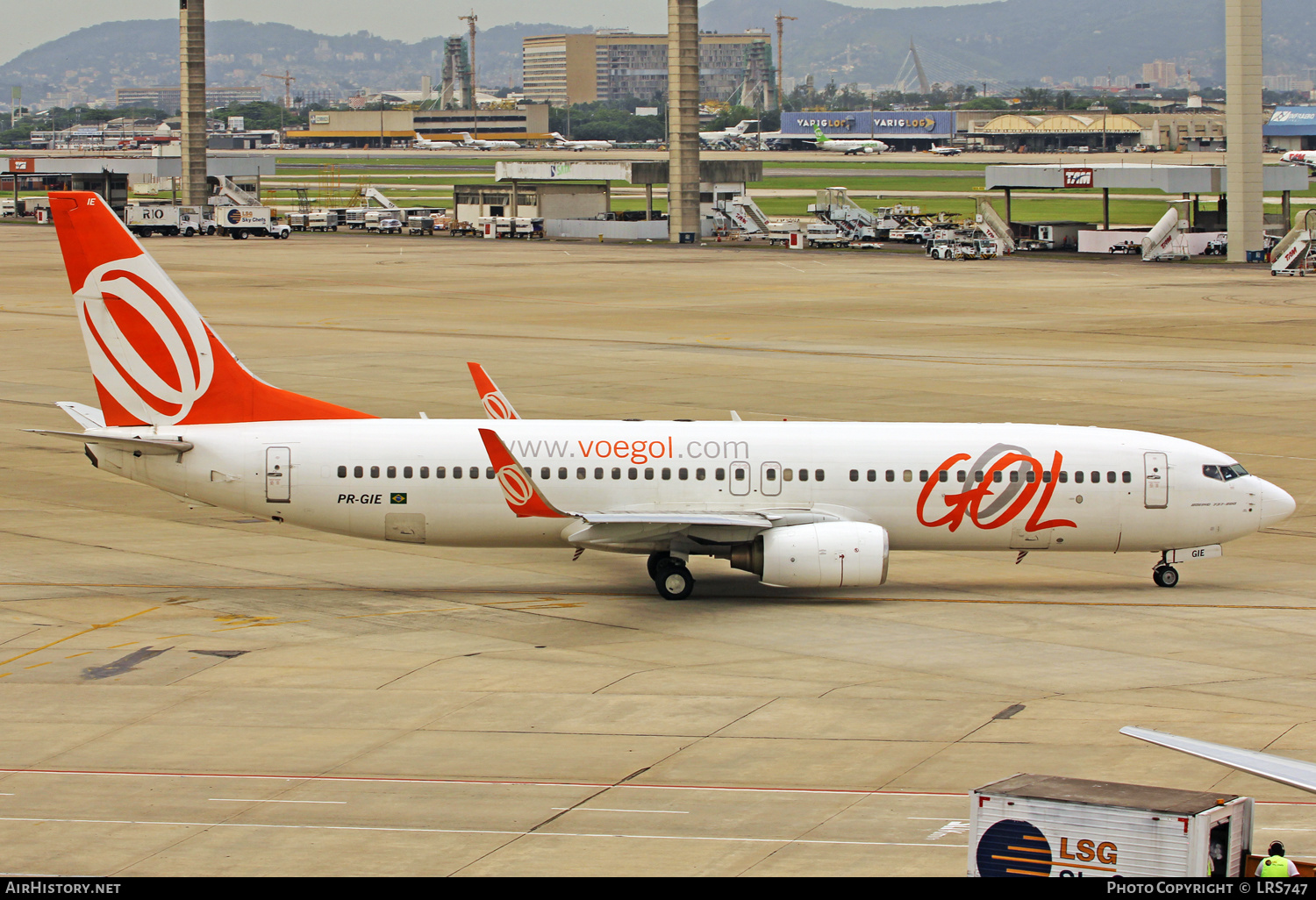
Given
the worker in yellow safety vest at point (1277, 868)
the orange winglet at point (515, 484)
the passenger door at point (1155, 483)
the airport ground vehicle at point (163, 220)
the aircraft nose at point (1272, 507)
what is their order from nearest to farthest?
the worker in yellow safety vest at point (1277, 868), the orange winglet at point (515, 484), the passenger door at point (1155, 483), the aircraft nose at point (1272, 507), the airport ground vehicle at point (163, 220)

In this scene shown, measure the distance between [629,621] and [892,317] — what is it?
207 feet

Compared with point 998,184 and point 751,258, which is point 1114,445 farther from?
point 998,184

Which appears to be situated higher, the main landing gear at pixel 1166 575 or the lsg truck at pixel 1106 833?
the lsg truck at pixel 1106 833

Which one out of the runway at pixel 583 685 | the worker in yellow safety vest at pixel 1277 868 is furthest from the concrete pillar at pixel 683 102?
the worker in yellow safety vest at pixel 1277 868

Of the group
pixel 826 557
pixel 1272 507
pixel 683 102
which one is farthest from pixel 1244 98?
pixel 826 557

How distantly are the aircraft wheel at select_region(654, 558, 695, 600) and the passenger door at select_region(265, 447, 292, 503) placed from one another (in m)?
8.40

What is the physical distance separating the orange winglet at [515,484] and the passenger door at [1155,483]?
43.3 feet

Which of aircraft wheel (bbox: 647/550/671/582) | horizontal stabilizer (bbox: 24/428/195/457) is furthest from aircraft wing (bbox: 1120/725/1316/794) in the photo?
horizontal stabilizer (bbox: 24/428/195/457)

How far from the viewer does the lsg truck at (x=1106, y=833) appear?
1577cm

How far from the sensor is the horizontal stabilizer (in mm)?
34469

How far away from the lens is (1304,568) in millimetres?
38312

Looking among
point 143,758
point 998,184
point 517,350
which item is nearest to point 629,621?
point 143,758

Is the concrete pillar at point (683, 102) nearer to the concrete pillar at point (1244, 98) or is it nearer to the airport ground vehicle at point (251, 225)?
the airport ground vehicle at point (251, 225)

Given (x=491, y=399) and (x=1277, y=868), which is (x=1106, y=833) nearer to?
(x=1277, y=868)
